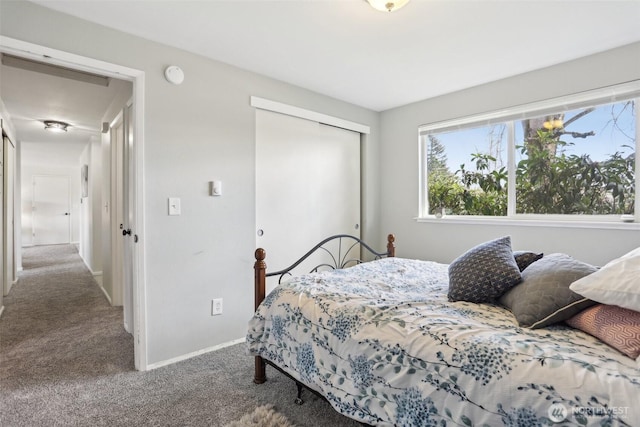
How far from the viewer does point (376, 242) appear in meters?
3.90

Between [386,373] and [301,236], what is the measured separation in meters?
2.06

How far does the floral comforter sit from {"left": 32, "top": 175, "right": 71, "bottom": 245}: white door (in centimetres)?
928

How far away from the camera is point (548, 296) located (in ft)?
4.07

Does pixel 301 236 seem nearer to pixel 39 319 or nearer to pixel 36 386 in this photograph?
pixel 36 386

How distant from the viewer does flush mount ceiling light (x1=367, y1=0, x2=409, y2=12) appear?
175 cm

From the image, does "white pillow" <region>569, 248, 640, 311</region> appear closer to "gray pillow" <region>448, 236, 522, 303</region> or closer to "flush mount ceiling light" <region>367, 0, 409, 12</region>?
"gray pillow" <region>448, 236, 522, 303</region>

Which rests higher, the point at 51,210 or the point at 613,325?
the point at 51,210

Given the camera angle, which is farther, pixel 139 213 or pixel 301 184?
pixel 301 184

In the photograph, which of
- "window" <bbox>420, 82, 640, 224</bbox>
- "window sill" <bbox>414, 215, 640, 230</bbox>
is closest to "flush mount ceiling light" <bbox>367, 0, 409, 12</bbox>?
"window" <bbox>420, 82, 640, 224</bbox>

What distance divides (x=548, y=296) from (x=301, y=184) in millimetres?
2310

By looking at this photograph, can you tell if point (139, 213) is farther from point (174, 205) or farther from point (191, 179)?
point (191, 179)

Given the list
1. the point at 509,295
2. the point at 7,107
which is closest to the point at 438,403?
the point at 509,295

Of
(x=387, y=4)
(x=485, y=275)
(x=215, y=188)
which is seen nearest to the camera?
(x=485, y=275)

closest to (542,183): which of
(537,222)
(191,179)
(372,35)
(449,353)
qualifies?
(537,222)
